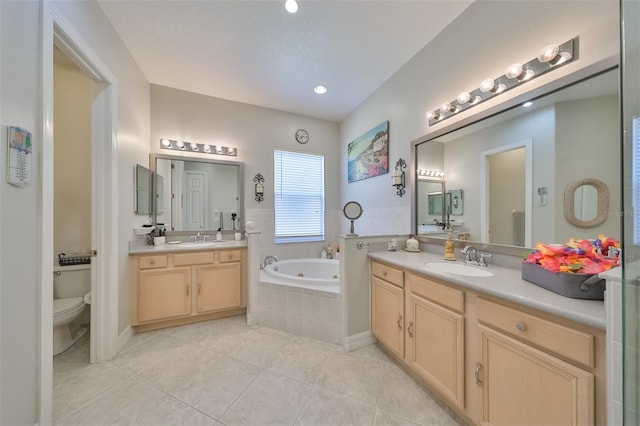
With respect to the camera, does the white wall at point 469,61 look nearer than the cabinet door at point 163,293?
Yes

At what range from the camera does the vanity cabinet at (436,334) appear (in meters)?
1.19

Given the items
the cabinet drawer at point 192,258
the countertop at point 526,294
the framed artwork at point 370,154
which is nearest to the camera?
the countertop at point 526,294

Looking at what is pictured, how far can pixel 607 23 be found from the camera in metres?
1.05

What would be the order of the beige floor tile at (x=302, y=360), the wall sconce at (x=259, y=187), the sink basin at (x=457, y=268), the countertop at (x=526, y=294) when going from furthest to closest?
the wall sconce at (x=259, y=187) < the beige floor tile at (x=302, y=360) < the sink basin at (x=457, y=268) < the countertop at (x=526, y=294)

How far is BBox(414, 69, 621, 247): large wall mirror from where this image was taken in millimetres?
1056

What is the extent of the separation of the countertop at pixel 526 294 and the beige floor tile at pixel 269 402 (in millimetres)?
1127

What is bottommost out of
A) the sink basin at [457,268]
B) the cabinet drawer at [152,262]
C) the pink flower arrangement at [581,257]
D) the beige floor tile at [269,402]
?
the beige floor tile at [269,402]

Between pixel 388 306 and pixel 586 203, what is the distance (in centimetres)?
132

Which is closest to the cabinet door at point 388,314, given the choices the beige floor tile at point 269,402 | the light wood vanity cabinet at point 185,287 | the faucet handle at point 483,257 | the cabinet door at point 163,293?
the faucet handle at point 483,257

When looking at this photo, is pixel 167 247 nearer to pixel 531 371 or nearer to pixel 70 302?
pixel 70 302

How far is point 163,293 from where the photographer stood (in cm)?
222

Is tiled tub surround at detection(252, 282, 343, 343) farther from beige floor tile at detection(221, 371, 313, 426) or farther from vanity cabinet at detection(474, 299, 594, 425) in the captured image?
vanity cabinet at detection(474, 299, 594, 425)

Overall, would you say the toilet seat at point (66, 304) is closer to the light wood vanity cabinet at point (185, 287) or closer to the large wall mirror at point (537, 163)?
the light wood vanity cabinet at point (185, 287)

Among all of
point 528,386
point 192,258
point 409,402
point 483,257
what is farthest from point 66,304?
point 483,257
